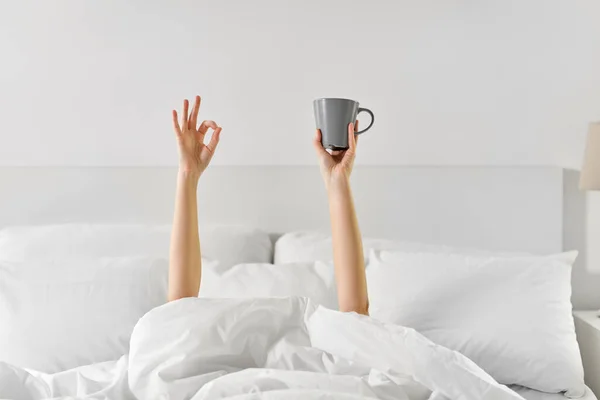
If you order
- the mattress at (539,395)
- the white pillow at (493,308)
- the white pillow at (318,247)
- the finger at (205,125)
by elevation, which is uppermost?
the finger at (205,125)

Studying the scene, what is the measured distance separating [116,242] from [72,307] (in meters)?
0.37

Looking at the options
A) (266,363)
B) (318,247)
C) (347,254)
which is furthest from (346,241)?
(266,363)

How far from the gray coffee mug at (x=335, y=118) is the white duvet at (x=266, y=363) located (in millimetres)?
514

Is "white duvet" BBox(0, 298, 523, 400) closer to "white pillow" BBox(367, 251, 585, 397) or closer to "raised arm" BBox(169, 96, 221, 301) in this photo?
"raised arm" BBox(169, 96, 221, 301)

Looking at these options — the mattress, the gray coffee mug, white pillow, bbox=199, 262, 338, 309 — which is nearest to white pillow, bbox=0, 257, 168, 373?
white pillow, bbox=199, 262, 338, 309

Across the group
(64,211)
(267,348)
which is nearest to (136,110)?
(64,211)

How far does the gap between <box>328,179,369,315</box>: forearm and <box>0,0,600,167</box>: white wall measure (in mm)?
600

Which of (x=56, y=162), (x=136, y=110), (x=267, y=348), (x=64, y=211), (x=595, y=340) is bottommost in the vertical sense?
(x=595, y=340)

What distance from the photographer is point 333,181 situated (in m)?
2.16

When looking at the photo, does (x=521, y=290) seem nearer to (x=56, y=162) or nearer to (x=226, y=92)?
(x=226, y=92)

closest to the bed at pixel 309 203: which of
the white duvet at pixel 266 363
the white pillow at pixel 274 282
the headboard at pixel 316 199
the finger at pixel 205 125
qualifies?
the headboard at pixel 316 199

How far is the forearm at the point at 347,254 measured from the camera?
2.07m

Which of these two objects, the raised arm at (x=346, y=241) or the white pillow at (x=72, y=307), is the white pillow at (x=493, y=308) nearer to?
the raised arm at (x=346, y=241)

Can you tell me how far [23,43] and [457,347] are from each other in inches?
73.2
